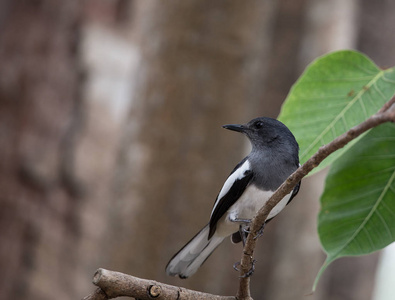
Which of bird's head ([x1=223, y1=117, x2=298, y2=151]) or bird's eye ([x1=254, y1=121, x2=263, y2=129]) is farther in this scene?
bird's eye ([x1=254, y1=121, x2=263, y2=129])

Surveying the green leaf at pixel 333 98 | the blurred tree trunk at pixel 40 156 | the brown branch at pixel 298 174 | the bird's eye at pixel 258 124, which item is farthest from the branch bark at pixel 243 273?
the blurred tree trunk at pixel 40 156

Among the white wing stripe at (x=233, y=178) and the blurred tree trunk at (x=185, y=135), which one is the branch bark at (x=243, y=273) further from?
the blurred tree trunk at (x=185, y=135)

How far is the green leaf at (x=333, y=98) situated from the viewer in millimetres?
→ 1613

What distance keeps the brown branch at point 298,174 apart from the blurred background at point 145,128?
220 cm

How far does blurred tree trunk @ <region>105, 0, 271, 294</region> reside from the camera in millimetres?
3504

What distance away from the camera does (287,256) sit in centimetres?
505

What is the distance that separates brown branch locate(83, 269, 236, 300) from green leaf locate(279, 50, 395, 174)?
56cm

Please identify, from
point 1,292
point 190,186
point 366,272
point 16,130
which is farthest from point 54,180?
point 366,272

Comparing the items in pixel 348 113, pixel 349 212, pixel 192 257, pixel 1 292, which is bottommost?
pixel 1 292

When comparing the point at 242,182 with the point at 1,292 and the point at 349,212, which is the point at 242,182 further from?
the point at 1,292

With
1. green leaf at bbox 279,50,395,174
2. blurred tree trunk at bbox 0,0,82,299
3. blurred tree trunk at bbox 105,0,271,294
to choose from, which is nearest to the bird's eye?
green leaf at bbox 279,50,395,174

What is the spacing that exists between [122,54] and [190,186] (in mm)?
3002

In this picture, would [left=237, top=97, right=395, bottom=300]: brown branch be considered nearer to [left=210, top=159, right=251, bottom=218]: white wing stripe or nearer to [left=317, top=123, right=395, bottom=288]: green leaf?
[left=317, top=123, right=395, bottom=288]: green leaf

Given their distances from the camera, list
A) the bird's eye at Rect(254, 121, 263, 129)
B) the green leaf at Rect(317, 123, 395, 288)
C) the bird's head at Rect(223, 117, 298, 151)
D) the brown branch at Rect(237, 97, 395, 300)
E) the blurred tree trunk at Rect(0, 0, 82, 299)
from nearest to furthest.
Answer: the brown branch at Rect(237, 97, 395, 300)
the green leaf at Rect(317, 123, 395, 288)
the bird's head at Rect(223, 117, 298, 151)
the bird's eye at Rect(254, 121, 263, 129)
the blurred tree trunk at Rect(0, 0, 82, 299)
